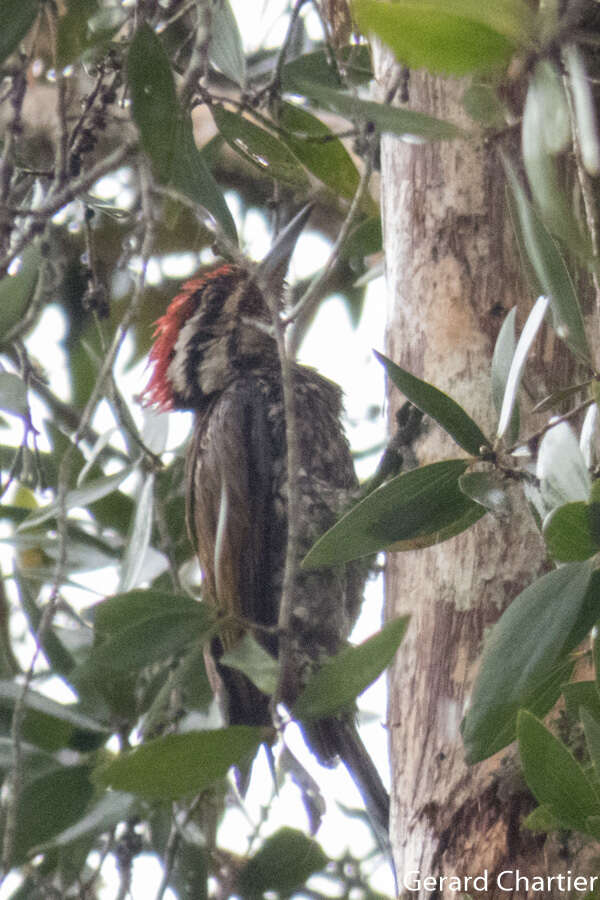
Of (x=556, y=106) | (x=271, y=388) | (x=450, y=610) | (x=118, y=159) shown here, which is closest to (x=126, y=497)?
(x=271, y=388)

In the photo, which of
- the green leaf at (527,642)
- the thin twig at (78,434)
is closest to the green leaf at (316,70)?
the thin twig at (78,434)

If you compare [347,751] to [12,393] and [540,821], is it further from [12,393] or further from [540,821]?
[12,393]

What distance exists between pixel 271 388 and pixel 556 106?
208 centimetres

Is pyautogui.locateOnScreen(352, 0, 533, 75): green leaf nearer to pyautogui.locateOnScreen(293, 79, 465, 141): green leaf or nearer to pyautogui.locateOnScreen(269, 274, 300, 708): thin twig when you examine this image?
pyautogui.locateOnScreen(293, 79, 465, 141): green leaf

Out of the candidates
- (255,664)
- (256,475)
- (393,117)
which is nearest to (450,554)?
(255,664)

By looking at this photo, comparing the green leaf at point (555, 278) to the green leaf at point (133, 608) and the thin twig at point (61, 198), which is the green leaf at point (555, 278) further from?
the green leaf at point (133, 608)

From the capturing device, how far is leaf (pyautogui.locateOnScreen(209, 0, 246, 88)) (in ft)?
5.37

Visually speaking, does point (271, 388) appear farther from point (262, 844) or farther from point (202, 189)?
point (202, 189)

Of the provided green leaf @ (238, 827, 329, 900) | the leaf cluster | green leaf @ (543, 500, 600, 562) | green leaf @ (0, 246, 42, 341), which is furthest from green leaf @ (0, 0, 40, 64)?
green leaf @ (238, 827, 329, 900)

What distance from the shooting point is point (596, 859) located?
1551 millimetres

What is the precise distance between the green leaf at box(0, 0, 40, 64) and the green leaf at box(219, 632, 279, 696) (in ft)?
2.61

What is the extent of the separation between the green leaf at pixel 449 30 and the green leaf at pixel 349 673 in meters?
0.64

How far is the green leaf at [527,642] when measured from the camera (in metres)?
1.19

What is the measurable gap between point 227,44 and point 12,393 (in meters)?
0.62
